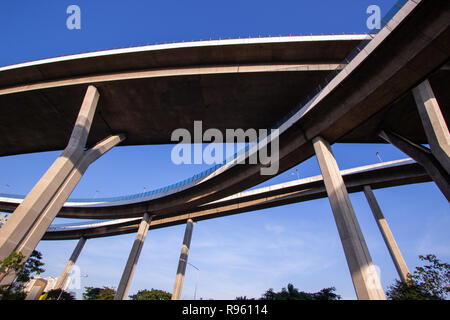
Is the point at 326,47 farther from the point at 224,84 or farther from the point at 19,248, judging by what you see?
the point at 19,248

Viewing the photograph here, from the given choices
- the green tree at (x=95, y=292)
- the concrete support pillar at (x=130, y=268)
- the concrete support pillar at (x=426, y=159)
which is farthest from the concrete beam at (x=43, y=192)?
the green tree at (x=95, y=292)

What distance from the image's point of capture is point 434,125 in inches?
499

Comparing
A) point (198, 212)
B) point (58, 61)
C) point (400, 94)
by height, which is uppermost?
point (58, 61)

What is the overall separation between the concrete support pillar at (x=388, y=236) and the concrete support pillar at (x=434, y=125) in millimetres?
13028

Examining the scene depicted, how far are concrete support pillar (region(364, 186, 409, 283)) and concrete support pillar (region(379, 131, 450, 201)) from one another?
26.8ft

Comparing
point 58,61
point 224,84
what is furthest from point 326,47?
point 58,61

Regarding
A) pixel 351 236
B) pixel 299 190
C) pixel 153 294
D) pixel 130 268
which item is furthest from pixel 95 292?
pixel 351 236

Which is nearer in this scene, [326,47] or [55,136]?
[326,47]

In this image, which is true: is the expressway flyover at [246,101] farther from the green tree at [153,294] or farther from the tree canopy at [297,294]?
the green tree at [153,294]

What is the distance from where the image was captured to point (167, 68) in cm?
1789

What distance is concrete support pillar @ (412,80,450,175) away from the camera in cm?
1203

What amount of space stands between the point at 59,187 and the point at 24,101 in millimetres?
11107

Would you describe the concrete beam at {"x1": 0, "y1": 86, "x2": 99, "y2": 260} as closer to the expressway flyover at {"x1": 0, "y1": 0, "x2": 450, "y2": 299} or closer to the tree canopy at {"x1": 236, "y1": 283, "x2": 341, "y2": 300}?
the expressway flyover at {"x1": 0, "y1": 0, "x2": 450, "y2": 299}

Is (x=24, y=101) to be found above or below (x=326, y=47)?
below
